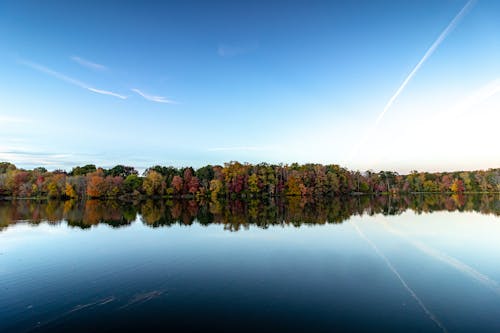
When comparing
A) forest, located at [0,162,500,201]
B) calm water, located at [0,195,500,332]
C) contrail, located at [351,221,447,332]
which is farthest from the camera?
forest, located at [0,162,500,201]

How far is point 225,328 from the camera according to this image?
8.20 meters

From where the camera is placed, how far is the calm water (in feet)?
28.3

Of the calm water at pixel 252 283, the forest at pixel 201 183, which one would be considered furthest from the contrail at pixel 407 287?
the forest at pixel 201 183

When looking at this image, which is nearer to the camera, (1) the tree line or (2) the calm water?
(2) the calm water

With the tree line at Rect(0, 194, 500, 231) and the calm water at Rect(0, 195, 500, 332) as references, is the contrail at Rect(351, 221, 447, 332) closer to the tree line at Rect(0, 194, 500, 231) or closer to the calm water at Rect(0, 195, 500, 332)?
the calm water at Rect(0, 195, 500, 332)

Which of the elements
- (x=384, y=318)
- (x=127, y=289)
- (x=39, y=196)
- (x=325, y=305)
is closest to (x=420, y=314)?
(x=384, y=318)

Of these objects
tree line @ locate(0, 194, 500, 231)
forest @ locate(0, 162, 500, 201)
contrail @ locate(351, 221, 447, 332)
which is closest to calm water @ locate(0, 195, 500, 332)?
contrail @ locate(351, 221, 447, 332)

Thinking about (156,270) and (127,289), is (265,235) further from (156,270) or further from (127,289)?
(127,289)

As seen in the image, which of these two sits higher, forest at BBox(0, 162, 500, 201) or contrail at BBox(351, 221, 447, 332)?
forest at BBox(0, 162, 500, 201)

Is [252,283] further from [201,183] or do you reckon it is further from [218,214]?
[201,183]

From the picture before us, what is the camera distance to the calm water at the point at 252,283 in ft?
28.3

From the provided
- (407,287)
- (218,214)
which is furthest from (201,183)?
(407,287)

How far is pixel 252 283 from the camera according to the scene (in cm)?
1186

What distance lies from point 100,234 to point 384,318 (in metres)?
22.7
